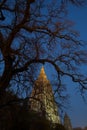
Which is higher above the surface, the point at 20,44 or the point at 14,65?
the point at 20,44

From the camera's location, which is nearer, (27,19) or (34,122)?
(27,19)

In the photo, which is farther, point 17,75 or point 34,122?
point 34,122

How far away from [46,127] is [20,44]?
30.4 ft

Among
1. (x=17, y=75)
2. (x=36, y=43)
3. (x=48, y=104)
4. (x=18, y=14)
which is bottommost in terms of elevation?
(x=48, y=104)

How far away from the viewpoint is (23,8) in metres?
16.5

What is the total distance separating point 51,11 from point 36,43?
168cm

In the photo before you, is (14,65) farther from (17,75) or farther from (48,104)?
(48,104)

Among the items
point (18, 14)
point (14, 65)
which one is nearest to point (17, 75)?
point (14, 65)

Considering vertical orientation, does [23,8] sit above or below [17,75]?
above

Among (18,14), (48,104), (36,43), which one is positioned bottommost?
(48,104)

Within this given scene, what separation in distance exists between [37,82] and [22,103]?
1348mm

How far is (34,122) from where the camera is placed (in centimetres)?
2378

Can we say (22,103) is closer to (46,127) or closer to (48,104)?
(48,104)

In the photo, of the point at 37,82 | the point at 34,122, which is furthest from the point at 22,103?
the point at 34,122
